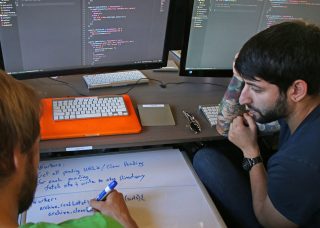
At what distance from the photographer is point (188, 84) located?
5.49 feet

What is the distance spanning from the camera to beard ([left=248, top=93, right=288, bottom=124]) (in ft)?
3.84

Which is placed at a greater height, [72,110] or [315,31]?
[315,31]

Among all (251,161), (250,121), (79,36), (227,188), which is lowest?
(227,188)

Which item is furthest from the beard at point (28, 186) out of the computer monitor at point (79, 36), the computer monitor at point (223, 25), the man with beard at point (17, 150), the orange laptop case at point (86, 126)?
the computer monitor at point (223, 25)

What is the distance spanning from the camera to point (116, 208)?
1076mm

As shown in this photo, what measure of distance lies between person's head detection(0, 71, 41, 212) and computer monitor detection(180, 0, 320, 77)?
2.82 feet

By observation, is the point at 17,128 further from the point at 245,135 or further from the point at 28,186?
the point at 245,135

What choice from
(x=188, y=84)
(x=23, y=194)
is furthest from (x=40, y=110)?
(x=188, y=84)

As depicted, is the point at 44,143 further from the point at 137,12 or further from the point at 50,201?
the point at 137,12

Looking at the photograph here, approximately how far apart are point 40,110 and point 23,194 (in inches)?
6.8

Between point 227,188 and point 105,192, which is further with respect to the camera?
point 227,188

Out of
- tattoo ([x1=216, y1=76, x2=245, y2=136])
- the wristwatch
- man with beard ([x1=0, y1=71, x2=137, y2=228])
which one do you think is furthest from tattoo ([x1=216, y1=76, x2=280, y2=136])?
man with beard ([x1=0, y1=71, x2=137, y2=228])

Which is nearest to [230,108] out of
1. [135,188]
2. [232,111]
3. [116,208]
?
[232,111]

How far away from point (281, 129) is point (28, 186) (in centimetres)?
91
